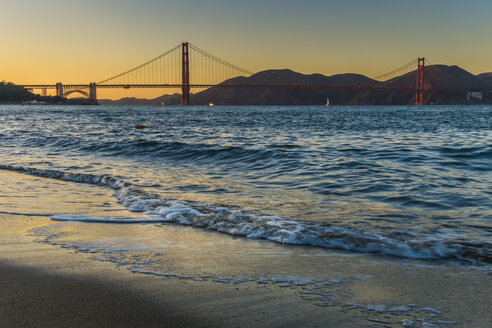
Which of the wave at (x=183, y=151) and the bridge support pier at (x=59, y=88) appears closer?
the wave at (x=183, y=151)

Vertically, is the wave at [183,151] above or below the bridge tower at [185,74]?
below

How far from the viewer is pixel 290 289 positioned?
86.7 inches

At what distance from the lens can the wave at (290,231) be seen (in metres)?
2.94

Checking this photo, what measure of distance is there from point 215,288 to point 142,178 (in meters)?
4.73

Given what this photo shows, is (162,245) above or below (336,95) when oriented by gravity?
below

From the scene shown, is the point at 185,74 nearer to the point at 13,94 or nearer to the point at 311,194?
the point at 13,94

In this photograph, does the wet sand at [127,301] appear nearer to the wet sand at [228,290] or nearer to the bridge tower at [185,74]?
the wet sand at [228,290]

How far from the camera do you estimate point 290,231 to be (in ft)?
11.2

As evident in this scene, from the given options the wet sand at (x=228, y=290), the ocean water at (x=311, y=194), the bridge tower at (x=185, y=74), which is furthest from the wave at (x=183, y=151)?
the bridge tower at (x=185, y=74)

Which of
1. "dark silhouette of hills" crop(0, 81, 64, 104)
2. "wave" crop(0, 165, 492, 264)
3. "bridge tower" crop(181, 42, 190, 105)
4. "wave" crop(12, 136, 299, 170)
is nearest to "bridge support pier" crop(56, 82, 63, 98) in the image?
"dark silhouette of hills" crop(0, 81, 64, 104)

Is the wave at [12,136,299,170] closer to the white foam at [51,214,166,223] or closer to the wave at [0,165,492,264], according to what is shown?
the wave at [0,165,492,264]

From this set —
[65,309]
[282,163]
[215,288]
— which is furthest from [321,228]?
[282,163]

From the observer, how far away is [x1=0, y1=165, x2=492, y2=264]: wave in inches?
116

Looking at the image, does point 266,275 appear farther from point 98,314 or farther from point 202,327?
point 98,314
